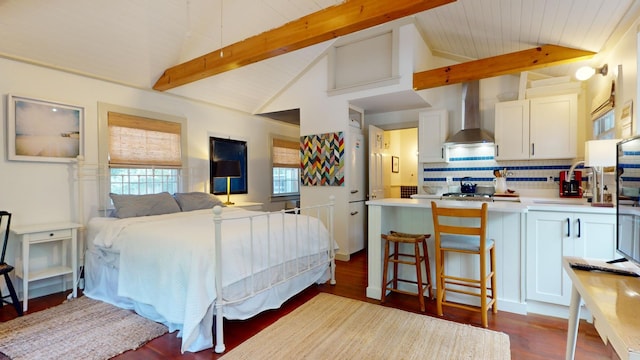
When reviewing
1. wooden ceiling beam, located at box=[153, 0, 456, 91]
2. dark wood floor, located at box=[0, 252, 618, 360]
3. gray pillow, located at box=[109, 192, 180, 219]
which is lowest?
dark wood floor, located at box=[0, 252, 618, 360]

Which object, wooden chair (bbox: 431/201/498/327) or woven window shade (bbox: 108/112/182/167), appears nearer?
wooden chair (bbox: 431/201/498/327)

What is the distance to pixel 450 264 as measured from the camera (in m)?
2.95

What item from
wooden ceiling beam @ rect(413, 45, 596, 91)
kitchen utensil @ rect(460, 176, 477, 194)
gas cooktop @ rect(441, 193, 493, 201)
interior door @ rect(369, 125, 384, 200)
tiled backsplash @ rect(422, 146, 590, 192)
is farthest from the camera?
interior door @ rect(369, 125, 384, 200)

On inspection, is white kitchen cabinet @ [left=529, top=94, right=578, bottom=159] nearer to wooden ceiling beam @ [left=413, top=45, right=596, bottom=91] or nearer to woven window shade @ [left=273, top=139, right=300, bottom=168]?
wooden ceiling beam @ [left=413, top=45, right=596, bottom=91]

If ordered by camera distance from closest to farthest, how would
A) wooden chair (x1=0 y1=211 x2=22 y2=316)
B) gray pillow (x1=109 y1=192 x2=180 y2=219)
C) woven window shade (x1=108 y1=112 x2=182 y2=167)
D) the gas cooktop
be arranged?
wooden chair (x1=0 y1=211 x2=22 y2=316), gray pillow (x1=109 y1=192 x2=180 y2=219), the gas cooktop, woven window shade (x1=108 y1=112 x2=182 y2=167)

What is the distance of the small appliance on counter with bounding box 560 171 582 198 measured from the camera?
3930 mm

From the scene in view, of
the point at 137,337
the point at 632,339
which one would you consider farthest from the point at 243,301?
the point at 632,339

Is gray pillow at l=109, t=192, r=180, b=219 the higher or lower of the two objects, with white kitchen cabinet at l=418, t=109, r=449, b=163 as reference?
lower

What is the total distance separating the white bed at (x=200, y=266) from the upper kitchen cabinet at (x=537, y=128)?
3.01 metres

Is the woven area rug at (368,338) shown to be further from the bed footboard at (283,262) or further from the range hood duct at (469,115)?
the range hood duct at (469,115)

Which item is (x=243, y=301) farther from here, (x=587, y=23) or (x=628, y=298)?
(x=587, y=23)

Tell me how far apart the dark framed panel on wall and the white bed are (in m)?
1.43

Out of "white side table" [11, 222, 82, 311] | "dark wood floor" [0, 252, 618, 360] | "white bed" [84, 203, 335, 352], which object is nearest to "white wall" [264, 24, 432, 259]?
"white bed" [84, 203, 335, 352]

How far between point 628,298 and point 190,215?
3.48 metres
